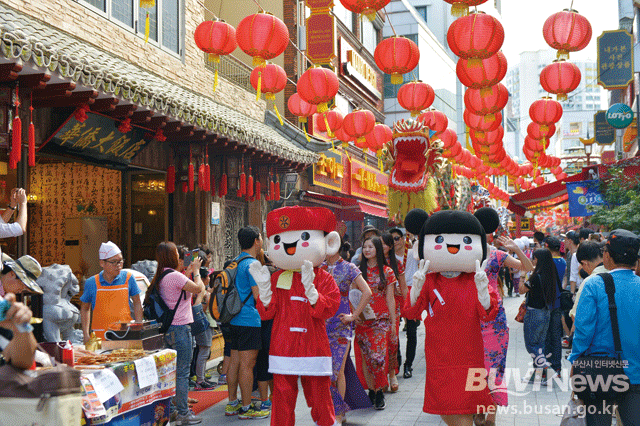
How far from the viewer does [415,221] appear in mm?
Result: 5566

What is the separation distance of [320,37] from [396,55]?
751 centimetres

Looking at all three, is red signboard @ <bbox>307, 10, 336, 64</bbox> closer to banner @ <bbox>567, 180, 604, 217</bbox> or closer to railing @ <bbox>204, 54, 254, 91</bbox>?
railing @ <bbox>204, 54, 254, 91</bbox>

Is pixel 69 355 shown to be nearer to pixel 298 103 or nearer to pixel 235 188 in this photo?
pixel 235 188

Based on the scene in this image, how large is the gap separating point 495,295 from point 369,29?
23730 mm

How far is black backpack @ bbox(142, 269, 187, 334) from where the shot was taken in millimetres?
6199

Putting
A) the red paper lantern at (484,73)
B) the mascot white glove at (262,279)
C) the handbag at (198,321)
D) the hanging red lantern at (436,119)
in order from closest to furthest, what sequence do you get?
the mascot white glove at (262,279) < the handbag at (198,321) < the red paper lantern at (484,73) < the hanging red lantern at (436,119)

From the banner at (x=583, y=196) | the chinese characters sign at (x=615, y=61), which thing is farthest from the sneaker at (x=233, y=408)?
the chinese characters sign at (x=615, y=61)

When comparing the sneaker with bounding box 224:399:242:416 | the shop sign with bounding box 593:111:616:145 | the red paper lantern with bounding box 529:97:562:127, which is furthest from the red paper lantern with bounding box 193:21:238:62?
the shop sign with bounding box 593:111:616:145

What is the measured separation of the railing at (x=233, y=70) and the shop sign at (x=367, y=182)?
7.53 meters

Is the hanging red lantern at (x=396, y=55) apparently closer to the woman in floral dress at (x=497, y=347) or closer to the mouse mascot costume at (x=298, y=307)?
the woman in floral dress at (x=497, y=347)

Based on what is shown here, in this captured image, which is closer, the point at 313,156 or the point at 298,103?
the point at 298,103

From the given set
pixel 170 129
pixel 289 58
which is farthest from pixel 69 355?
pixel 289 58

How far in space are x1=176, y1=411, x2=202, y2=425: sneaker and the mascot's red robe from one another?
2715mm

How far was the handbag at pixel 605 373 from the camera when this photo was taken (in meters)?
4.16
